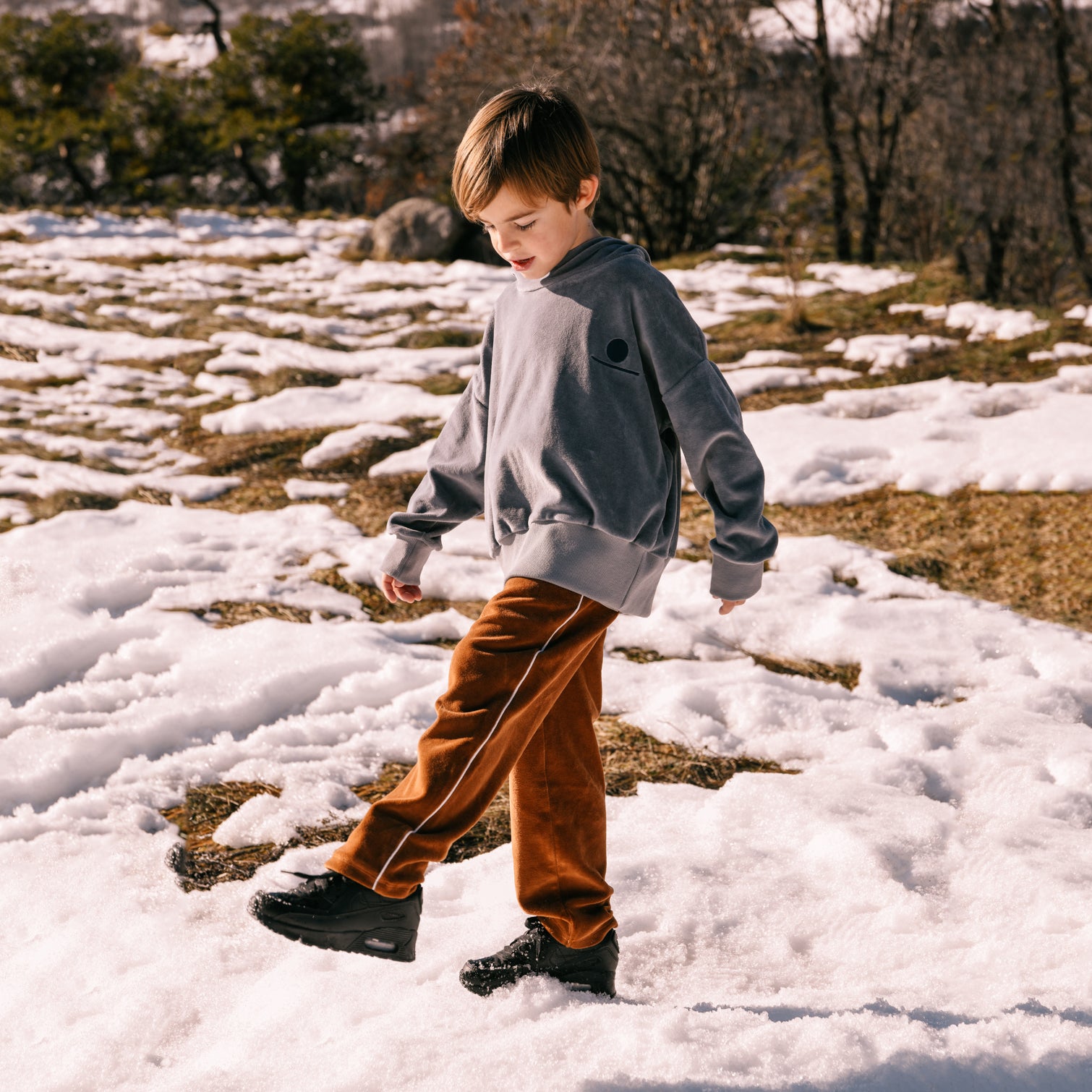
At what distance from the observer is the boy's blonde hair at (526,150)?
1496 millimetres

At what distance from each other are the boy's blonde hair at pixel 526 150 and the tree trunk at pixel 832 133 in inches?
379

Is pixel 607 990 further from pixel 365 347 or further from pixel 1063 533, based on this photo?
pixel 365 347

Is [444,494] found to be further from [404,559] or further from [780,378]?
[780,378]

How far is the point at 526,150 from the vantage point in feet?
4.89

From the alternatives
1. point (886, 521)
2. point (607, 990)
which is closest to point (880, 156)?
point (886, 521)

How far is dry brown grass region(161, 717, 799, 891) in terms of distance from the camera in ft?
7.11

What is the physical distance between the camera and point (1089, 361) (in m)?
5.59

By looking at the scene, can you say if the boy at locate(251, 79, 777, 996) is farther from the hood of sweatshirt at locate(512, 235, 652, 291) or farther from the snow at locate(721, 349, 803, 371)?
the snow at locate(721, 349, 803, 371)

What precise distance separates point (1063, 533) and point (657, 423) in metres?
2.90

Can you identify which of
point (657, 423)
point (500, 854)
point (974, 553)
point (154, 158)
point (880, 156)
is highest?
point (154, 158)

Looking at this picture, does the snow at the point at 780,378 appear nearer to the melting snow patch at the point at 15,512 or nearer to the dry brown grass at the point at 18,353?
the melting snow patch at the point at 15,512

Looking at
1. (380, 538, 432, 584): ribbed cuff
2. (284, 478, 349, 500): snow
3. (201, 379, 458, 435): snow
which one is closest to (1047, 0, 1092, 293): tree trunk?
(201, 379, 458, 435): snow

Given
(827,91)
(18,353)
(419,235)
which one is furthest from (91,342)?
(827,91)

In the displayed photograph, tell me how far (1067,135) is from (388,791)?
27.5ft
